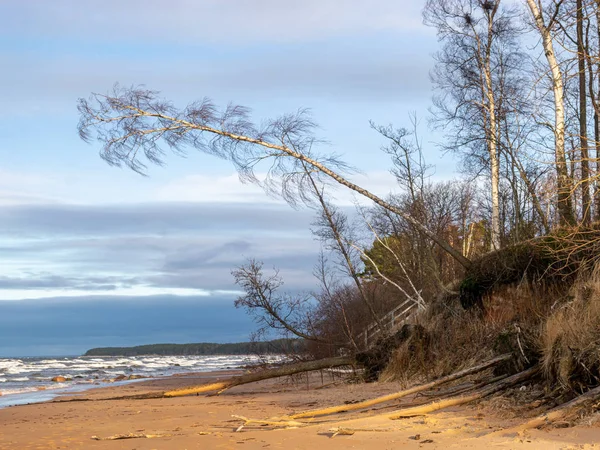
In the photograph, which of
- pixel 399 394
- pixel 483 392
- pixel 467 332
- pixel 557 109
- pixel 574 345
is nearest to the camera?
pixel 574 345

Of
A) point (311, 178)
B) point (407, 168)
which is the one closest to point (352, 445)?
point (311, 178)

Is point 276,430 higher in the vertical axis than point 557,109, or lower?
lower

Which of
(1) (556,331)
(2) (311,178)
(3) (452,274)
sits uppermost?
(2) (311,178)

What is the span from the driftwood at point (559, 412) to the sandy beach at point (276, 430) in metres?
0.20

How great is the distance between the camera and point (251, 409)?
13359 mm

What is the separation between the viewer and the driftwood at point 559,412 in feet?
28.8

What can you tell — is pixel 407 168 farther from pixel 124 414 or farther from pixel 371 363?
pixel 124 414

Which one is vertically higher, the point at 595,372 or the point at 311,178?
the point at 311,178

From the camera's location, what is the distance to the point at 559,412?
9.00 metres

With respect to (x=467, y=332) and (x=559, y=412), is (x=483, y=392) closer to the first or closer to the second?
(x=559, y=412)

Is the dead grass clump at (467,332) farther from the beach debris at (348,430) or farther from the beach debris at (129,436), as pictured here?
the beach debris at (129,436)

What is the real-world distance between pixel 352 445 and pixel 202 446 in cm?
177

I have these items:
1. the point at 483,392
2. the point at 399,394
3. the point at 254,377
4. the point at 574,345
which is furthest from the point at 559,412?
the point at 254,377

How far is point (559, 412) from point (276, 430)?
356cm
